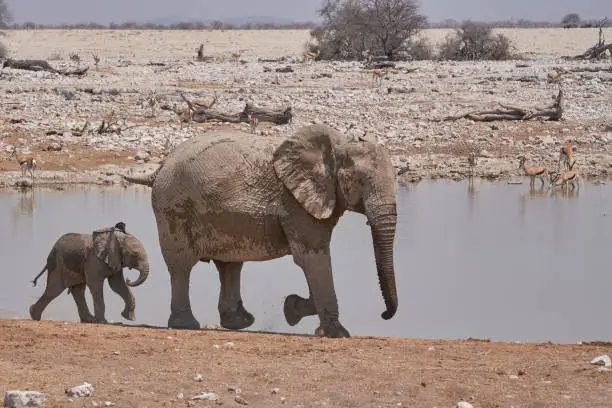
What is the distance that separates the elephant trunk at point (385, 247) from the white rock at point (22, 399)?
3274 mm

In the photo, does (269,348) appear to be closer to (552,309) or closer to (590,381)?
(590,381)

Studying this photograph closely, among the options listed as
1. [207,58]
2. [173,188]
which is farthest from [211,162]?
[207,58]

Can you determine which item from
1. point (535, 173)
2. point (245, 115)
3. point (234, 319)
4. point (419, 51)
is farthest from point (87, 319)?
point (419, 51)

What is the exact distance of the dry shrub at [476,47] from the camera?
44969 millimetres

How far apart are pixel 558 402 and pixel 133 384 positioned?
2.31 metres

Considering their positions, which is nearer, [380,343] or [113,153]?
[380,343]

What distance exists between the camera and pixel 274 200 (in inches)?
382

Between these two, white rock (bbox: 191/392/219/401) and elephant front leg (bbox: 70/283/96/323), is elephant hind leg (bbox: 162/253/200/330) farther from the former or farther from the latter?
white rock (bbox: 191/392/219/401)

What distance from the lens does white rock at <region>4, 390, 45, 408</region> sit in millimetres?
6180

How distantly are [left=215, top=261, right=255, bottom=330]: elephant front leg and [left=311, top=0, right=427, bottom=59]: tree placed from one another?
34.2m

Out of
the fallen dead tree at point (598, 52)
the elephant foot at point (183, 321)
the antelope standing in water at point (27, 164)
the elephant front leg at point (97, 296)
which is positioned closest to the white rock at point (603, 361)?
the elephant foot at point (183, 321)

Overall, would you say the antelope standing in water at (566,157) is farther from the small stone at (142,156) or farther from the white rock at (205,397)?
the white rock at (205,397)

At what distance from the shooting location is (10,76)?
3409 centimetres

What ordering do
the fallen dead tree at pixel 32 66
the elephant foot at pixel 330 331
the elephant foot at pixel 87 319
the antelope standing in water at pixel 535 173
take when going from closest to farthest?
1. the elephant foot at pixel 330 331
2. the elephant foot at pixel 87 319
3. the antelope standing in water at pixel 535 173
4. the fallen dead tree at pixel 32 66
